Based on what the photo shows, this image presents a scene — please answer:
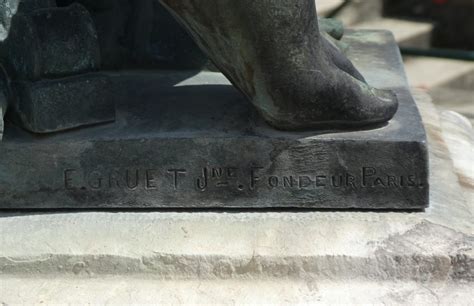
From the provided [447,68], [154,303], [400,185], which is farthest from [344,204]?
[447,68]

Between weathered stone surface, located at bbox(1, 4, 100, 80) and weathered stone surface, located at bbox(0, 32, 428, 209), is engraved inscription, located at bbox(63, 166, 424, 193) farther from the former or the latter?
weathered stone surface, located at bbox(1, 4, 100, 80)

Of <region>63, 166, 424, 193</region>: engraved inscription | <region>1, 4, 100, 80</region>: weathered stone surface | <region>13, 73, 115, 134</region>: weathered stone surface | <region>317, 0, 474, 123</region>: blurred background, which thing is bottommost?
<region>317, 0, 474, 123</region>: blurred background

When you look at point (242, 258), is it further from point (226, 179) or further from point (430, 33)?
point (430, 33)

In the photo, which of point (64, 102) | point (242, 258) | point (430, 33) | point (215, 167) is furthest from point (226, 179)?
point (430, 33)

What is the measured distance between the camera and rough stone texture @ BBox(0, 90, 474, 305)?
1.83 meters

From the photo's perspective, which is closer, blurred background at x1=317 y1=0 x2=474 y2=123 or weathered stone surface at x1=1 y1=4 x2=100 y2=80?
weathered stone surface at x1=1 y1=4 x2=100 y2=80

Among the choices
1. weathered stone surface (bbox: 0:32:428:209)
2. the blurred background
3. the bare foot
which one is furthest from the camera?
the blurred background

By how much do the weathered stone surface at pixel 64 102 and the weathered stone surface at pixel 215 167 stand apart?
20mm

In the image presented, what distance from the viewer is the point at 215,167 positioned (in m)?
1.96

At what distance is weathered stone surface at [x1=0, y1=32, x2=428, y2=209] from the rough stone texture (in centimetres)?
4

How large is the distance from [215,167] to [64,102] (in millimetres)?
328

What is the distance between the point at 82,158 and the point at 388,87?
2.48 feet

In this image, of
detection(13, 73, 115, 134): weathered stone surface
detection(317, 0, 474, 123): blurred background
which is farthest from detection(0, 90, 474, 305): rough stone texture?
detection(317, 0, 474, 123): blurred background

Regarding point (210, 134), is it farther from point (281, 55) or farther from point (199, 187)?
point (281, 55)
